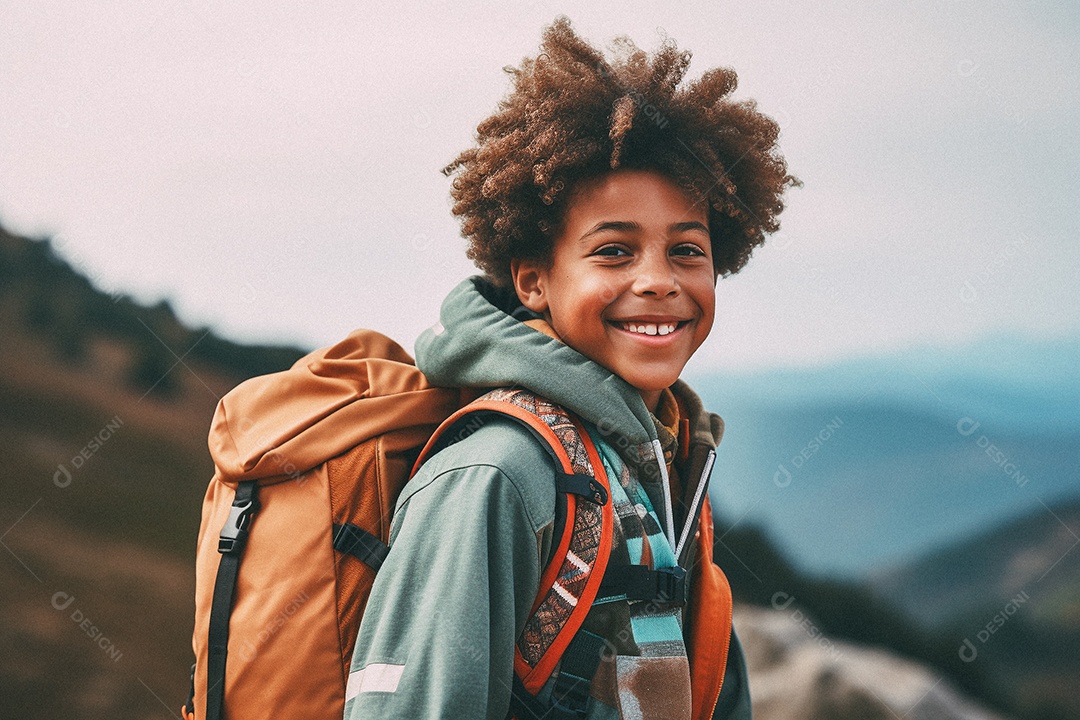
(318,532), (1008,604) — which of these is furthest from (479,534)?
(1008,604)

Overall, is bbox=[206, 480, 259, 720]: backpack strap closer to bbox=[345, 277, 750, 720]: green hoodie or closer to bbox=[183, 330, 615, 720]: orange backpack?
bbox=[183, 330, 615, 720]: orange backpack

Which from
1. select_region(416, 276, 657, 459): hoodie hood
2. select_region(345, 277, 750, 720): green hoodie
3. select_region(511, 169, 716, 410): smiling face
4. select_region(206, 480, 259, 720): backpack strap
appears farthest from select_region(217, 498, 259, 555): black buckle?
select_region(511, 169, 716, 410): smiling face

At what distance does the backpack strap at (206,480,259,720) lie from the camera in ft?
4.70

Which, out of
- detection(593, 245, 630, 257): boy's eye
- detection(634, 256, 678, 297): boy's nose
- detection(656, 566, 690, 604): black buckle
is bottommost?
detection(656, 566, 690, 604): black buckle

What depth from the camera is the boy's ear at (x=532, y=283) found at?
178cm

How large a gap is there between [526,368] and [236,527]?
0.58 metres

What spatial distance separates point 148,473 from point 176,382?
1.59ft

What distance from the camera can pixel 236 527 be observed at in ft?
4.85

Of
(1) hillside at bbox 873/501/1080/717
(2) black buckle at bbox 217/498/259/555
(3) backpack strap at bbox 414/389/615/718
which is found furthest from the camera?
(1) hillside at bbox 873/501/1080/717

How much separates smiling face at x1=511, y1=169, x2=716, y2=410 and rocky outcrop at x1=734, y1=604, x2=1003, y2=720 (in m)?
3.38

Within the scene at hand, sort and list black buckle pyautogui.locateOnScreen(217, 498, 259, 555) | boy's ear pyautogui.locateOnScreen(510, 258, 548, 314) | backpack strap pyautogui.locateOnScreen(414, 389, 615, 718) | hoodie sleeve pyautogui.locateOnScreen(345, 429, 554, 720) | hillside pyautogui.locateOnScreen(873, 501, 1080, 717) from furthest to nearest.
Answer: hillside pyautogui.locateOnScreen(873, 501, 1080, 717) < boy's ear pyautogui.locateOnScreen(510, 258, 548, 314) < black buckle pyautogui.locateOnScreen(217, 498, 259, 555) < backpack strap pyautogui.locateOnScreen(414, 389, 615, 718) < hoodie sleeve pyautogui.locateOnScreen(345, 429, 554, 720)

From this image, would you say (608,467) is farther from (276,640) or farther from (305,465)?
(276,640)

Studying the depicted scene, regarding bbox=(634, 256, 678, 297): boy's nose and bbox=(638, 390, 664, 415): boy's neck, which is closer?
bbox=(634, 256, 678, 297): boy's nose

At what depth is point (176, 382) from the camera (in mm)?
4418
